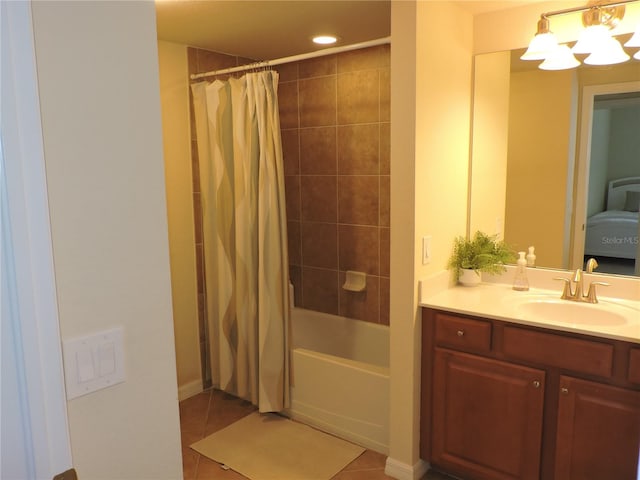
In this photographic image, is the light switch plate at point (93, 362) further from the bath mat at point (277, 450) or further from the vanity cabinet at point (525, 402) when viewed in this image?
the bath mat at point (277, 450)

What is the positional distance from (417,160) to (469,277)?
0.76 meters

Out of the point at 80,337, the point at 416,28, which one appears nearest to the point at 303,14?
the point at 416,28

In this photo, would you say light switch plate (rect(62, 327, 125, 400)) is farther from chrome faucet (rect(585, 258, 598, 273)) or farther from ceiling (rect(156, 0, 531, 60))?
chrome faucet (rect(585, 258, 598, 273))

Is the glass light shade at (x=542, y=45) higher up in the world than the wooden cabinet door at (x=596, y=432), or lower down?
higher up

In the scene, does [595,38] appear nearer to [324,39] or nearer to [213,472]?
[324,39]

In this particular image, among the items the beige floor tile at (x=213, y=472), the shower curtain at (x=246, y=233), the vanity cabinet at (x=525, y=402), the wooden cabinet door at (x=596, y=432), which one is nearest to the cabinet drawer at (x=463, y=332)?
the vanity cabinet at (x=525, y=402)

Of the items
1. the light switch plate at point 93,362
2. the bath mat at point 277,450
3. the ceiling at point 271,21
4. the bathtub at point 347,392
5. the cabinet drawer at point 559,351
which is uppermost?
the ceiling at point 271,21

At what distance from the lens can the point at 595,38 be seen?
2.14 meters

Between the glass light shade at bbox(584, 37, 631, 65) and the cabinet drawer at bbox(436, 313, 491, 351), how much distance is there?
1.29 m

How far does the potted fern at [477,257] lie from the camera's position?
256 centimetres

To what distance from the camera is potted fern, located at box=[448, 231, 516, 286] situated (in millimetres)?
2559

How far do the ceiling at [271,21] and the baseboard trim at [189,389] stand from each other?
2224mm

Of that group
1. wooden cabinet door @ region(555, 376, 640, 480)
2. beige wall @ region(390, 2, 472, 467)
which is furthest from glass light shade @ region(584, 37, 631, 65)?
wooden cabinet door @ region(555, 376, 640, 480)

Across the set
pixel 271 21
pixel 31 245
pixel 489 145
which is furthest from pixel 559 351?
pixel 271 21
